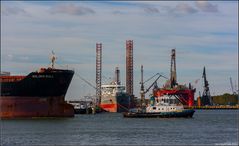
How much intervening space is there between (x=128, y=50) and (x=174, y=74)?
27.2m

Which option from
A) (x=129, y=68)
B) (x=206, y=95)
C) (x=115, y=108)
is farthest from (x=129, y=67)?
(x=206, y=95)

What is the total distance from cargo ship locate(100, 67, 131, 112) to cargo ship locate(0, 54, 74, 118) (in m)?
47.2

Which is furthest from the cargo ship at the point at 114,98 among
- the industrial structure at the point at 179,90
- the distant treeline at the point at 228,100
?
the distant treeline at the point at 228,100

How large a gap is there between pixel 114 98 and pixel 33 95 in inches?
1942

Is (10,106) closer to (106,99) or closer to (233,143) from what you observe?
(233,143)

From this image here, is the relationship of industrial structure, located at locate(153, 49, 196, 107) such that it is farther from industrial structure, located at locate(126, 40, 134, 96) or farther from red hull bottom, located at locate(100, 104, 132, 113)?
red hull bottom, located at locate(100, 104, 132, 113)

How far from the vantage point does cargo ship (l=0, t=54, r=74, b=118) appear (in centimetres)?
6406

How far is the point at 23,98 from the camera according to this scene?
64.0 m

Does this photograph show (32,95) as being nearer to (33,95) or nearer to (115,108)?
(33,95)

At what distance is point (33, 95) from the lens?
64.1 metres

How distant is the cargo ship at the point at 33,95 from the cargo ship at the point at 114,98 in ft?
155

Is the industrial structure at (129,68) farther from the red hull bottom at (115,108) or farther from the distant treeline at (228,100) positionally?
the distant treeline at (228,100)

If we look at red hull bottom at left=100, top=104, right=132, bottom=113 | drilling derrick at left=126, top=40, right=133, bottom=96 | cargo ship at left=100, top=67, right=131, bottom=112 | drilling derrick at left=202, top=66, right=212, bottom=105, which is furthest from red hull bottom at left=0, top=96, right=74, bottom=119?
drilling derrick at left=202, top=66, right=212, bottom=105

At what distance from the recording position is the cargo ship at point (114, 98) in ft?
370
